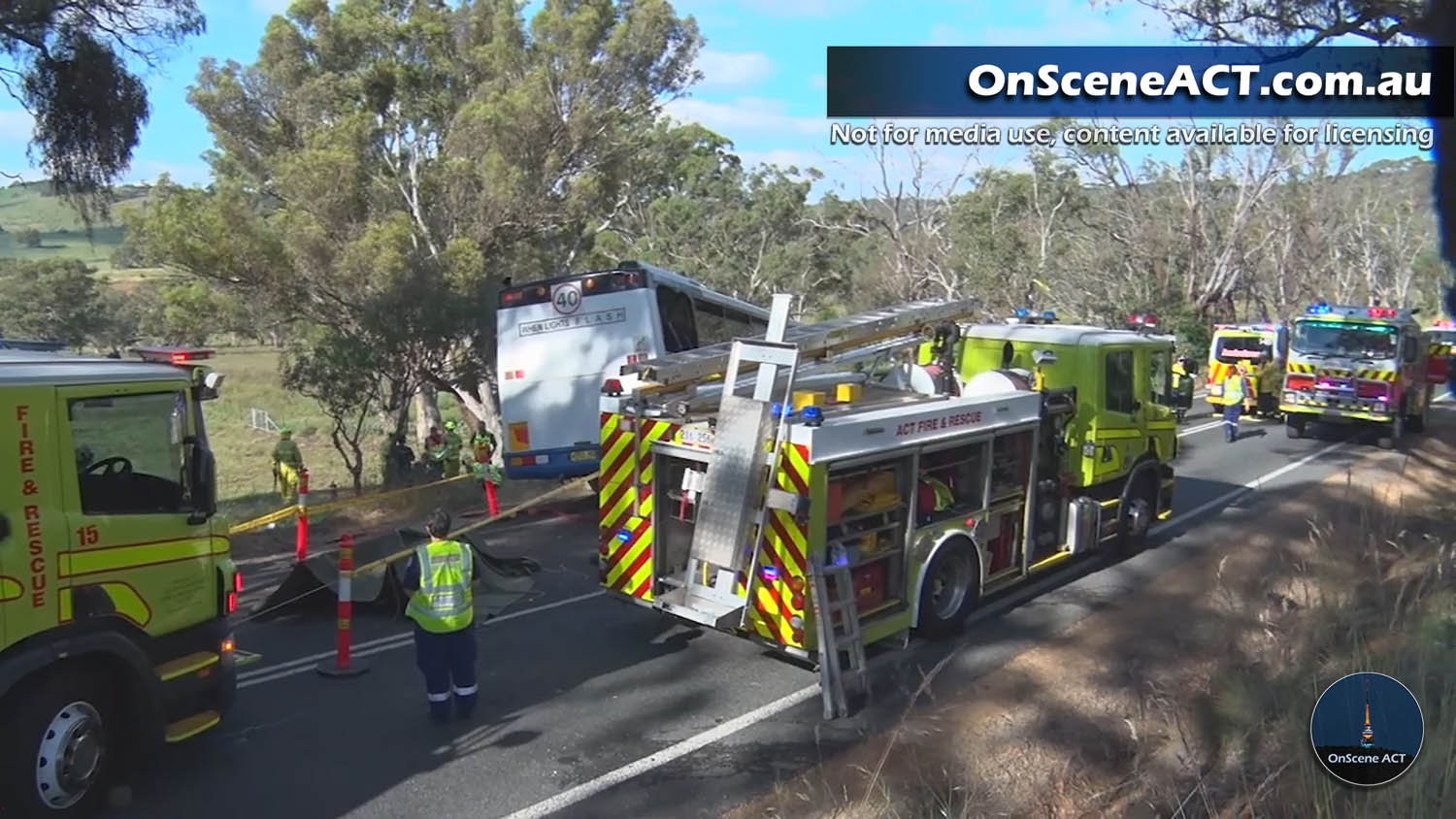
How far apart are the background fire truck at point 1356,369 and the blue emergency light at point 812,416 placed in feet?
54.4

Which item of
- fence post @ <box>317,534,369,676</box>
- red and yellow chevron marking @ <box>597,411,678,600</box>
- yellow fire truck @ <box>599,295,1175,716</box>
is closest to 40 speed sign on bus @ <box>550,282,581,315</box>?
yellow fire truck @ <box>599,295,1175,716</box>

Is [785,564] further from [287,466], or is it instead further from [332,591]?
[287,466]

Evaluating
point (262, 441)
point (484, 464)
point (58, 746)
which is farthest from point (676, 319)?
point (262, 441)

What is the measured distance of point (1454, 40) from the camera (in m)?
6.87

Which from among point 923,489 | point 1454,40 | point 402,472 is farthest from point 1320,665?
point 402,472

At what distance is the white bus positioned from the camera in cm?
1318

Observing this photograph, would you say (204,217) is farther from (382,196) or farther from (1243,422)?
(1243,422)

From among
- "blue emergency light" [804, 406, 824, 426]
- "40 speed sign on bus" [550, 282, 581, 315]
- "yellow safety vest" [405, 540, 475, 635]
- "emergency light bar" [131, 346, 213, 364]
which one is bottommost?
"yellow safety vest" [405, 540, 475, 635]

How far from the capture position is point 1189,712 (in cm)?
595

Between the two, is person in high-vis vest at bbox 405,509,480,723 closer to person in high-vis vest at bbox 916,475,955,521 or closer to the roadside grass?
A: person in high-vis vest at bbox 916,475,955,521

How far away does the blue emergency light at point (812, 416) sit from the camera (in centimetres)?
683

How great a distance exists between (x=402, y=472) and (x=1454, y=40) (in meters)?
14.7

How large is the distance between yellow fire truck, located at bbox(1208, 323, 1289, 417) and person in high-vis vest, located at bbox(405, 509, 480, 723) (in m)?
20.8

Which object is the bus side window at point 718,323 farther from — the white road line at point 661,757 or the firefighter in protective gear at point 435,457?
the white road line at point 661,757
